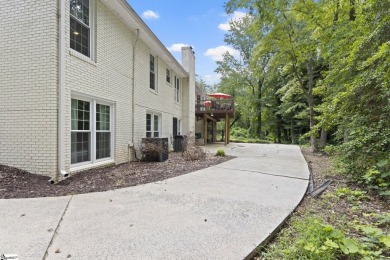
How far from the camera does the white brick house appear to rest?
15.4ft

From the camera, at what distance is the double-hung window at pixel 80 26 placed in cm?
540

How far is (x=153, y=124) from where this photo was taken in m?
10.3

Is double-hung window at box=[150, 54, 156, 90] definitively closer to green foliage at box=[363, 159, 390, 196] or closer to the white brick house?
the white brick house

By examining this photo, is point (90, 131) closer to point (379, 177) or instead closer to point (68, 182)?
point (68, 182)

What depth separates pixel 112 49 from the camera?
22.5 ft

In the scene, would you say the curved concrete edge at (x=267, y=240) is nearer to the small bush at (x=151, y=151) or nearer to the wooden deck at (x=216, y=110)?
the small bush at (x=151, y=151)

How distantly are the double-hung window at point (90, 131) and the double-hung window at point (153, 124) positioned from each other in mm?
2993

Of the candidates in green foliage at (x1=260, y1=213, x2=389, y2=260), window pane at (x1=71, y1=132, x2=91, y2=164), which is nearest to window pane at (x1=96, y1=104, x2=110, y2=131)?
window pane at (x1=71, y1=132, x2=91, y2=164)

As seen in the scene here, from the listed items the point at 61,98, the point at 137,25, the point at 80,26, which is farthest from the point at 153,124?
the point at 61,98

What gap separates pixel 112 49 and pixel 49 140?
11.7 ft

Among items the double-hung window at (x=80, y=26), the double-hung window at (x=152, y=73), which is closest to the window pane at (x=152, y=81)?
the double-hung window at (x=152, y=73)

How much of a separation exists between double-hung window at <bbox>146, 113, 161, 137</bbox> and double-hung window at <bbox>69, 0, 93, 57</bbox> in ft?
14.2

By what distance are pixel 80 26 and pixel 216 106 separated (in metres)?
13.1

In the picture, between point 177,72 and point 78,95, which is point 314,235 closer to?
point 78,95
